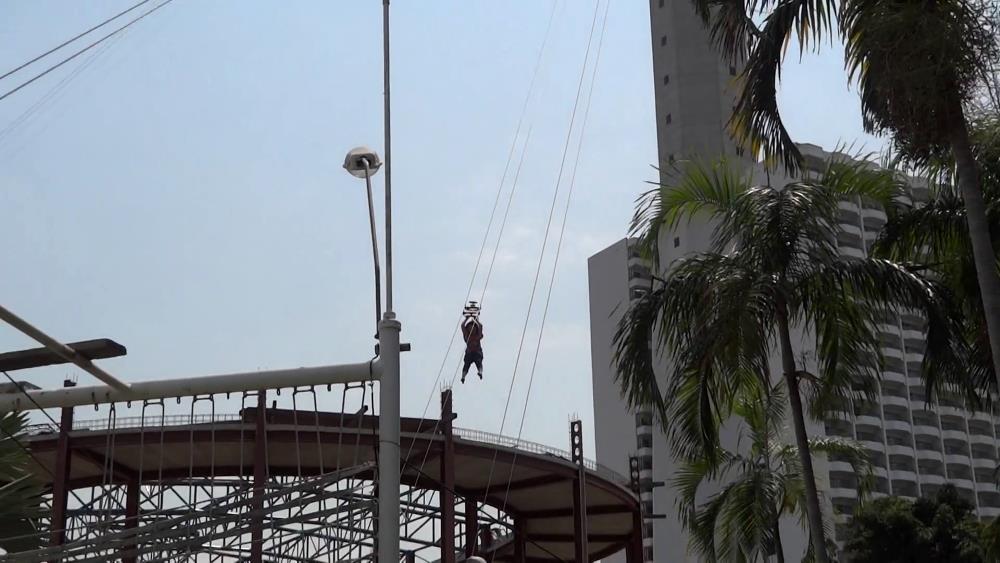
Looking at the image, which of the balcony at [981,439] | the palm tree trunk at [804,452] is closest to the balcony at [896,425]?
the balcony at [981,439]

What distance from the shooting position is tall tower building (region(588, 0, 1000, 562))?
91.4m

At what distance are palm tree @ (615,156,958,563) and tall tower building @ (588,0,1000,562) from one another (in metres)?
69.1

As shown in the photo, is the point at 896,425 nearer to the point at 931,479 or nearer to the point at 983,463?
the point at 931,479

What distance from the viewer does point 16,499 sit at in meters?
11.1

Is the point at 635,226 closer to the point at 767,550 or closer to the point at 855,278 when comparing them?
the point at 855,278

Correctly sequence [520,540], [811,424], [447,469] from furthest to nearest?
1. [811,424]
2. [520,540]
3. [447,469]

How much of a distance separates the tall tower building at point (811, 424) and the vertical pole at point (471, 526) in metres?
39.2

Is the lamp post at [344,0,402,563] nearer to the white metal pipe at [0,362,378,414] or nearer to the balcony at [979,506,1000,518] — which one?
the white metal pipe at [0,362,378,414]

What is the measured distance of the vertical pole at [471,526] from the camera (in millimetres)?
48031

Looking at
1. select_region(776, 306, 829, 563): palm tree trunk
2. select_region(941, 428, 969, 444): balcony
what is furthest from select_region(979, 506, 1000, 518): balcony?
select_region(776, 306, 829, 563): palm tree trunk

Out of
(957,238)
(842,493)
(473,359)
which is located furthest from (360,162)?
(842,493)

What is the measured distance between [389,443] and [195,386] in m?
2.60

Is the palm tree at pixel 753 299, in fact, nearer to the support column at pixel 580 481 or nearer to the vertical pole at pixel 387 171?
the vertical pole at pixel 387 171

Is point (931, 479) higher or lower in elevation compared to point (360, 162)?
lower
